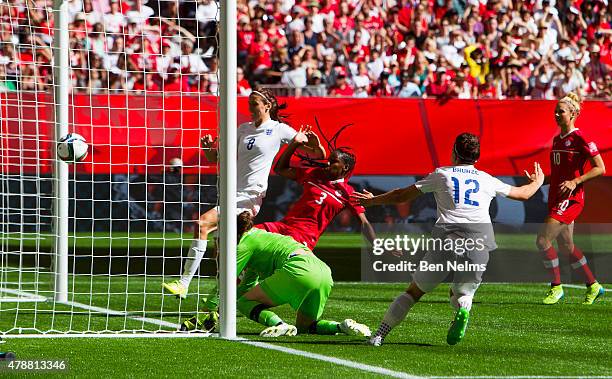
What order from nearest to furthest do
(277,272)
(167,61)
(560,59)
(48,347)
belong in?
(48,347) → (277,272) → (167,61) → (560,59)

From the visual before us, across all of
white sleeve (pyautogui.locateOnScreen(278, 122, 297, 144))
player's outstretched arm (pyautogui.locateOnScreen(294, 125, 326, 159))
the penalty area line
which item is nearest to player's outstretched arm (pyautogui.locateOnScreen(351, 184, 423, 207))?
the penalty area line

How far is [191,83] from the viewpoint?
21.6 meters

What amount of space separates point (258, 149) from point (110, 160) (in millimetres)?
1475

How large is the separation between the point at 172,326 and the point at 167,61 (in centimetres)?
1017

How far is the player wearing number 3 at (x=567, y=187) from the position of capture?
1355cm

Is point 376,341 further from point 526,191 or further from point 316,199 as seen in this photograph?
point 316,199

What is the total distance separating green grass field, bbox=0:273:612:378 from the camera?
7.88 metres

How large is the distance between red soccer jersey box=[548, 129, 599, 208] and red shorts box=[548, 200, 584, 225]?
0.04 metres

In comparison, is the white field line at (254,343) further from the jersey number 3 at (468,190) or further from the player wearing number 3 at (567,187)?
the player wearing number 3 at (567,187)

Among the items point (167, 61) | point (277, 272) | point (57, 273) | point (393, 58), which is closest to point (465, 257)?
point (277, 272)

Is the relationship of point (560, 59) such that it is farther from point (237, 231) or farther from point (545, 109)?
point (237, 231)

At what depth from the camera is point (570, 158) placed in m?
13.9

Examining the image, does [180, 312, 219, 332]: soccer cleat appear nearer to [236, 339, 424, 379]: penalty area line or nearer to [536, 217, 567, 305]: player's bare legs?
[236, 339, 424, 379]: penalty area line

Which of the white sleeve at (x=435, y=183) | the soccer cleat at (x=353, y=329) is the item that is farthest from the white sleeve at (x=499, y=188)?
the soccer cleat at (x=353, y=329)
